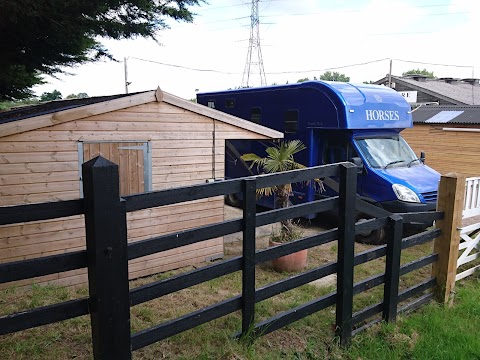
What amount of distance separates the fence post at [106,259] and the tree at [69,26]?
3.22 metres

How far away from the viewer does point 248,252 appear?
2.89 metres

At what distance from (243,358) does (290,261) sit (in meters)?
3.64

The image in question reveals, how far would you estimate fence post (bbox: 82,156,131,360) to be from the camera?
205 centimetres

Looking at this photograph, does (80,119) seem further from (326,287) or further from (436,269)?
(436,269)

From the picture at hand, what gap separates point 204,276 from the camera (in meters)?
2.72

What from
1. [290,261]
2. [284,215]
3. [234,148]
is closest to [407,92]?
[234,148]

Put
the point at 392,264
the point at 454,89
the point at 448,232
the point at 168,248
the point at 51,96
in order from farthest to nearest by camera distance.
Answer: the point at 51,96
the point at 454,89
the point at 448,232
the point at 392,264
the point at 168,248

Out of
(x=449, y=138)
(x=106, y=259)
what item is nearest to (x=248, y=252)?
(x=106, y=259)

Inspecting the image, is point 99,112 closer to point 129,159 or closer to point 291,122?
point 129,159

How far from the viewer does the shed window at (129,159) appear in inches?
234

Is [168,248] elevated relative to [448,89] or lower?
lower

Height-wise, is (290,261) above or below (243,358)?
below

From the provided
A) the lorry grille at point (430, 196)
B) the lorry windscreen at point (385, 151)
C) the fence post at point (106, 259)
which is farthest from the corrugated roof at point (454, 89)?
the fence post at point (106, 259)

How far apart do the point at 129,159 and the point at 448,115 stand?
12.4 meters
